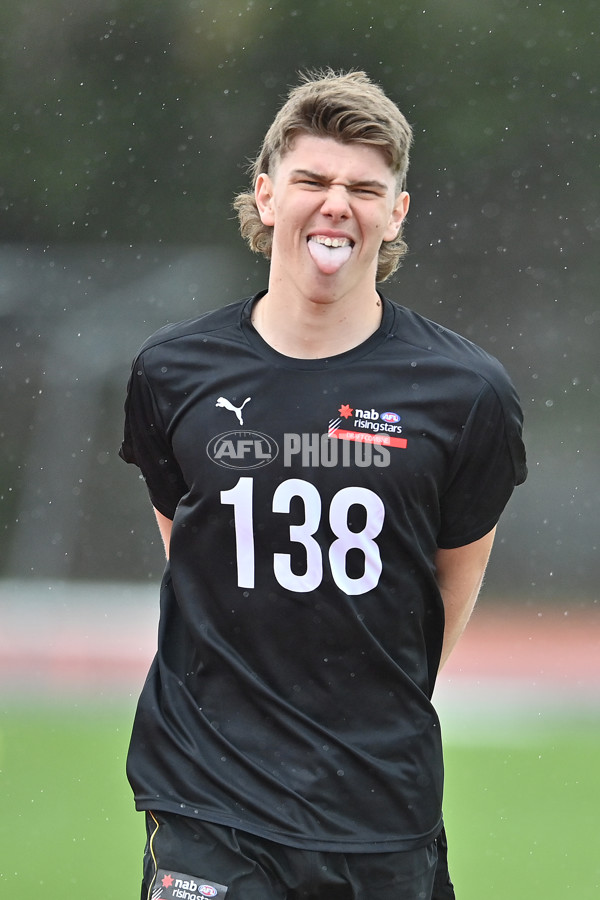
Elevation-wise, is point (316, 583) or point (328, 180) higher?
point (328, 180)

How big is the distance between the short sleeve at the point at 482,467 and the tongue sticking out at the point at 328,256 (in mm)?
428

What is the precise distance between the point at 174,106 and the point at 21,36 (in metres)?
1.74

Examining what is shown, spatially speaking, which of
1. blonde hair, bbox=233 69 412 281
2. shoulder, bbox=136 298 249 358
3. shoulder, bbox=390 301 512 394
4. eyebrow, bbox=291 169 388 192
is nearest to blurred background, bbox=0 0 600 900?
shoulder, bbox=136 298 249 358

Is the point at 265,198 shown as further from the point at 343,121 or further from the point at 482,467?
the point at 482,467

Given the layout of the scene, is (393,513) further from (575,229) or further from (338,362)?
(575,229)

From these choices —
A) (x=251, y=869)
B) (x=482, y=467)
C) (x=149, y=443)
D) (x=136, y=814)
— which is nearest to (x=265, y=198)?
(x=149, y=443)

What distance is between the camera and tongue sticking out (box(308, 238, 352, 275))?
2.73 meters

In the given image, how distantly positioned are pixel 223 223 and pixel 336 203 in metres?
10.3

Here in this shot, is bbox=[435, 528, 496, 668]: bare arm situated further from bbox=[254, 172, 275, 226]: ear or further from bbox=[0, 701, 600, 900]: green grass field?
bbox=[0, 701, 600, 900]: green grass field

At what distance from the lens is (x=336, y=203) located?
2713 mm

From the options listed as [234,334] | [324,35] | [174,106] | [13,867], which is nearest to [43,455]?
[174,106]

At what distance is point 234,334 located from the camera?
2918mm

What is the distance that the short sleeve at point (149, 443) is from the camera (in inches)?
118

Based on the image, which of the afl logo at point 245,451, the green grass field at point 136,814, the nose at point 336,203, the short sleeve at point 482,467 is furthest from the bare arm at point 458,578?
the green grass field at point 136,814
